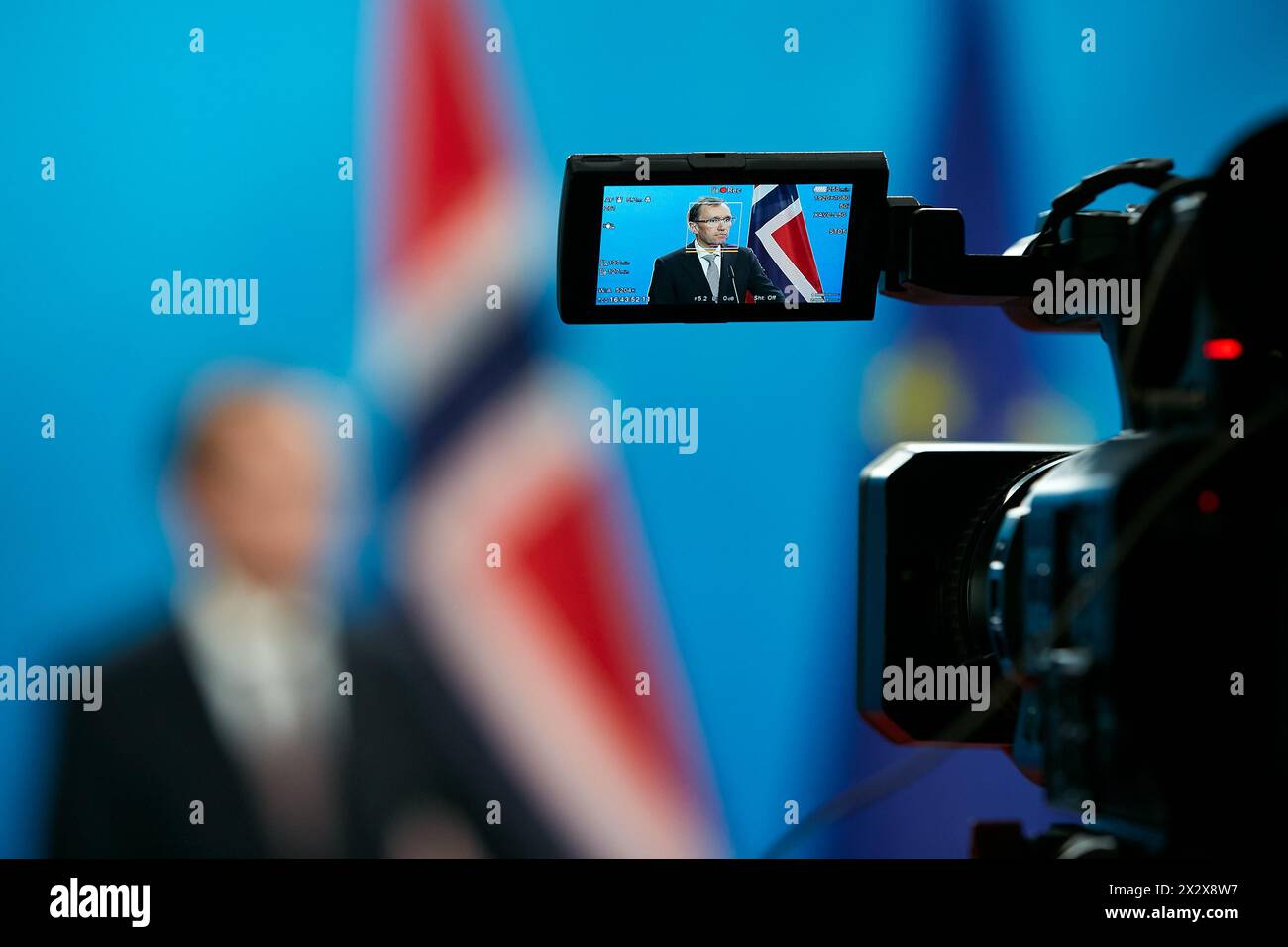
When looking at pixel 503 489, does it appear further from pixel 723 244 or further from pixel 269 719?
pixel 723 244

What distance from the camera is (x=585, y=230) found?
91cm

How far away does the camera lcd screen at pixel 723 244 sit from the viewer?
0.92 metres

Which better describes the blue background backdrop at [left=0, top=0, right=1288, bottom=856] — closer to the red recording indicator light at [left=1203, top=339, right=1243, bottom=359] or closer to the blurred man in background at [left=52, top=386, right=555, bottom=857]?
the blurred man in background at [left=52, top=386, right=555, bottom=857]

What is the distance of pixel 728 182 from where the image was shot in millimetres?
930

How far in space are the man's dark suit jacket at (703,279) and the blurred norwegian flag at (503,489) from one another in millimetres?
661

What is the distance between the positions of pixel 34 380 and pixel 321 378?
352 millimetres

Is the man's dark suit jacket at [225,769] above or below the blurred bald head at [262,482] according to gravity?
below

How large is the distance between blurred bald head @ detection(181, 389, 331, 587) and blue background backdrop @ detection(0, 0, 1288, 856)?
6cm

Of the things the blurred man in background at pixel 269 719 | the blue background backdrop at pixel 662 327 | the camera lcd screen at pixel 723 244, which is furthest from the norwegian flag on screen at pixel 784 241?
the blurred man in background at pixel 269 719

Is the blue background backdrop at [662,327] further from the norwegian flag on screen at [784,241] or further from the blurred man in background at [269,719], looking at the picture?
the norwegian flag on screen at [784,241]

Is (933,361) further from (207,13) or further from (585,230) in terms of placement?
(207,13)

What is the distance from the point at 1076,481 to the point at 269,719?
3.87 ft

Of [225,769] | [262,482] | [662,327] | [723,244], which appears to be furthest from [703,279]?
[225,769]
